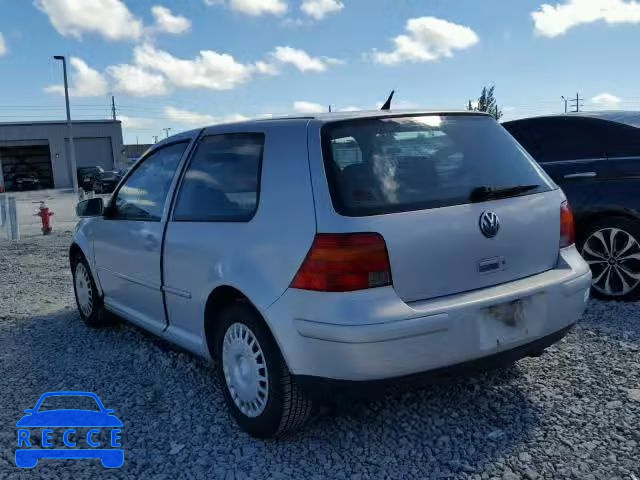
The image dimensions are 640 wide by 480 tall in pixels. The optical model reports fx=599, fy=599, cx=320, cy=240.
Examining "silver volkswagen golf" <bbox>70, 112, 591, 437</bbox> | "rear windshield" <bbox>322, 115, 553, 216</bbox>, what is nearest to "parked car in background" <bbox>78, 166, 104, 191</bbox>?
"silver volkswagen golf" <bbox>70, 112, 591, 437</bbox>

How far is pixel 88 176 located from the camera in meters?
40.2

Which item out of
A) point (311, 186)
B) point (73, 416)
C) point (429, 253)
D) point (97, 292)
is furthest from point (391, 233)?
point (97, 292)

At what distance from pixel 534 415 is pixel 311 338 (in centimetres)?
140

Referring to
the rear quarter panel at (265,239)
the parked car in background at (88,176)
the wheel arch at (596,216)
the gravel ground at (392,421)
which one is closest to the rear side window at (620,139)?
the wheel arch at (596,216)

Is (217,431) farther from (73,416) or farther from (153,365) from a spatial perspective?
(153,365)

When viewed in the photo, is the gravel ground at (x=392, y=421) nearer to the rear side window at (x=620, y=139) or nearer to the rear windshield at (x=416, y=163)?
the rear windshield at (x=416, y=163)

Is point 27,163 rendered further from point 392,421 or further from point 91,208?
point 392,421

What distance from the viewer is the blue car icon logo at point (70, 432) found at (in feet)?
10.1

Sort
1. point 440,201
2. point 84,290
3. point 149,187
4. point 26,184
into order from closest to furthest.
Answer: point 440,201
point 149,187
point 84,290
point 26,184

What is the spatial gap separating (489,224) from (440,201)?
28 centimetres

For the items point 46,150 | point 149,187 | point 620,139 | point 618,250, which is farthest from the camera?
point 46,150

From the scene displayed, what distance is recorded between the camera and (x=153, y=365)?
14.0 feet

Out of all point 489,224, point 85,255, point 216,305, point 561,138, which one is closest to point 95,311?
point 85,255

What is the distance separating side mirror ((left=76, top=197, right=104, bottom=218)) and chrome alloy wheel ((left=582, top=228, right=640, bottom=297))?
407 cm
